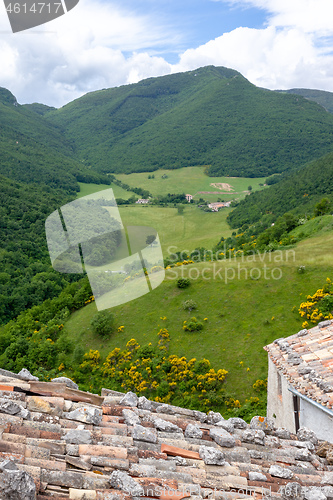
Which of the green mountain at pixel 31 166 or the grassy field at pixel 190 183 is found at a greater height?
the green mountain at pixel 31 166

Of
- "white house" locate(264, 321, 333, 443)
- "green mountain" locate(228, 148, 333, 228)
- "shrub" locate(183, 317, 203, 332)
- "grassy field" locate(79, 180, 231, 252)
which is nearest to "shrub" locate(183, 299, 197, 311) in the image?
"shrub" locate(183, 317, 203, 332)

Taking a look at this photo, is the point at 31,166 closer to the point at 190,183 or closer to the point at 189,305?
the point at 190,183

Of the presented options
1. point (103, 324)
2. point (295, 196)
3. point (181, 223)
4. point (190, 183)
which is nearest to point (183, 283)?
point (103, 324)

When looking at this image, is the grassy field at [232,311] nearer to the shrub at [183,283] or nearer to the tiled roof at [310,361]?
the shrub at [183,283]

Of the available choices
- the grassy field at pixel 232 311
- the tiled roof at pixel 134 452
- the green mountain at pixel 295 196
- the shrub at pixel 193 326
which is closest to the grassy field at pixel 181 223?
the green mountain at pixel 295 196

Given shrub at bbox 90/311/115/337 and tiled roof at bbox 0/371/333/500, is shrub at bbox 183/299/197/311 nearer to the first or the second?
shrub at bbox 90/311/115/337

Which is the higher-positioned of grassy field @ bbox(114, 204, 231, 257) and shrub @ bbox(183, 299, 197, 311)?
shrub @ bbox(183, 299, 197, 311)
